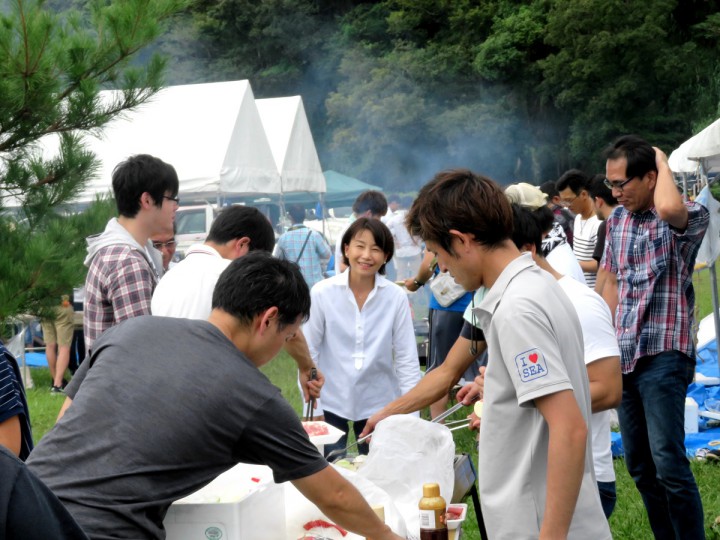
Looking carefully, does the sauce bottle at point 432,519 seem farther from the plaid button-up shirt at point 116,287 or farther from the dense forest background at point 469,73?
the dense forest background at point 469,73

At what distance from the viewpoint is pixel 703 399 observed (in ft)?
25.3

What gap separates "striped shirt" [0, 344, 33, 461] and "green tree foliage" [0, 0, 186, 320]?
1995mm

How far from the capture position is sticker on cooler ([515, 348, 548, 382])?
210 centimetres

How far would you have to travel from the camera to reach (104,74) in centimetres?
488

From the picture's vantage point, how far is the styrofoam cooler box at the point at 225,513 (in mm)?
2420

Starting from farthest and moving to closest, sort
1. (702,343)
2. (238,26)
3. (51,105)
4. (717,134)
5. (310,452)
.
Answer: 1. (238,26)
2. (702,343)
3. (717,134)
4. (51,105)
5. (310,452)

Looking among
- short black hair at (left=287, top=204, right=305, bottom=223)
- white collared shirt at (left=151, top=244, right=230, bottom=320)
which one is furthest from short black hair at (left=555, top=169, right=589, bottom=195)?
white collared shirt at (left=151, top=244, right=230, bottom=320)

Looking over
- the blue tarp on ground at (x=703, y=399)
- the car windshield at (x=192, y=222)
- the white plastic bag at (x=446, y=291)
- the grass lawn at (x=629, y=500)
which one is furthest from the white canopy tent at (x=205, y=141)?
the blue tarp on ground at (x=703, y=399)

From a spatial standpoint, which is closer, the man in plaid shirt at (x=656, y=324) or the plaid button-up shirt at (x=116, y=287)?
the plaid button-up shirt at (x=116, y=287)

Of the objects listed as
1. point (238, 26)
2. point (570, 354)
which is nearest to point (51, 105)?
point (570, 354)

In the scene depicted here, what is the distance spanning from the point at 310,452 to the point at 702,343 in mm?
7860

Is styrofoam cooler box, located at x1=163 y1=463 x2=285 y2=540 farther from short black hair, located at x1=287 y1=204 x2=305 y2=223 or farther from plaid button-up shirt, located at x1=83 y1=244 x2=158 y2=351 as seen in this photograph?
short black hair, located at x1=287 y1=204 x2=305 y2=223

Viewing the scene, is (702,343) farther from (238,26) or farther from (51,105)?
(238,26)

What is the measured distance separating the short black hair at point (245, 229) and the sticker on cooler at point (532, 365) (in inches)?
74.0
